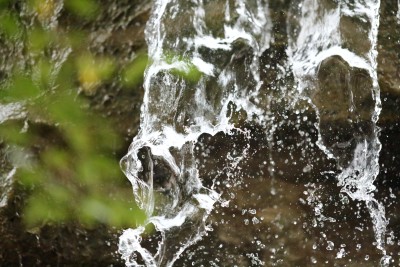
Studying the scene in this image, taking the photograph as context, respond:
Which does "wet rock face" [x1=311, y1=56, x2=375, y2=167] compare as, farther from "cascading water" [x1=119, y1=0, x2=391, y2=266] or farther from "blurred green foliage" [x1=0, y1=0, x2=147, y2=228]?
"blurred green foliage" [x1=0, y1=0, x2=147, y2=228]

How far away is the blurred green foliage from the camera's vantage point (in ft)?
7.75

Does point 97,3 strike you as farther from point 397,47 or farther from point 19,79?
point 397,47

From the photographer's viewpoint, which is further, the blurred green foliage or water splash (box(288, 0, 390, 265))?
the blurred green foliage

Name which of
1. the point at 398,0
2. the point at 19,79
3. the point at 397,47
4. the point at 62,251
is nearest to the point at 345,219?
the point at 397,47

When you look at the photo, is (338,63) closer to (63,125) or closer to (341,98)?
(341,98)

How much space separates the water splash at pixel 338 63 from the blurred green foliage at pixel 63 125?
64cm

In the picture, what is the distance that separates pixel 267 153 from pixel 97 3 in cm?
89

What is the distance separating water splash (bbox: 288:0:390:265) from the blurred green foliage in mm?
637

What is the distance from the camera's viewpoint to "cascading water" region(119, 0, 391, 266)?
2.26 metres

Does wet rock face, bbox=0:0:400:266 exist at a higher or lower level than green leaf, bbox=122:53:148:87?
lower

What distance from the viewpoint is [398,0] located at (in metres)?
2.32

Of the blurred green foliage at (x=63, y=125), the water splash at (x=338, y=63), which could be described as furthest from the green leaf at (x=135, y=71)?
the water splash at (x=338, y=63)

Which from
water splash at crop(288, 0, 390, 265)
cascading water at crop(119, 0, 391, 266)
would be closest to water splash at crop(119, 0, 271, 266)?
cascading water at crop(119, 0, 391, 266)

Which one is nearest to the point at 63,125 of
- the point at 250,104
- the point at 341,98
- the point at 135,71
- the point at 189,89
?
the point at 135,71
